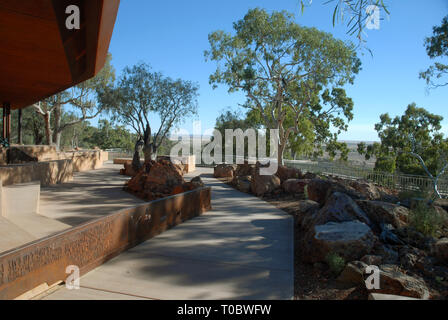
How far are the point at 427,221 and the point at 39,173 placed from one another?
13.6 meters

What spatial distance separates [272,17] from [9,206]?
60.2 feet

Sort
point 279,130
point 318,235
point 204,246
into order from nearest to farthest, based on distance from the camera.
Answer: point 318,235 < point 204,246 < point 279,130

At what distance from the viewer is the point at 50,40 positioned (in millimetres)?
6594

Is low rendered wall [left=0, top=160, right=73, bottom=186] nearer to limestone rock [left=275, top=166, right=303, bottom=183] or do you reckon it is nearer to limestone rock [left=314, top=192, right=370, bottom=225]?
limestone rock [left=314, top=192, right=370, bottom=225]

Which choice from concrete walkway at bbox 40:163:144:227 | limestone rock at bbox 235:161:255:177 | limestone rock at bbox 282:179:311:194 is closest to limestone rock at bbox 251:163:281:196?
limestone rock at bbox 282:179:311:194

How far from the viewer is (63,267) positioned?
13.4ft

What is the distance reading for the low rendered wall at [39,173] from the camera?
35.6 feet

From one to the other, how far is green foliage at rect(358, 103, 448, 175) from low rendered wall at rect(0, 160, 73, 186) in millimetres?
17879

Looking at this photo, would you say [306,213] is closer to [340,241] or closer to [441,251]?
[340,241]

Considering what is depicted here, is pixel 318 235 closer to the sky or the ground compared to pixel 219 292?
closer to the sky

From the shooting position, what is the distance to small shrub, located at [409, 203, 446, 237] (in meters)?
5.78

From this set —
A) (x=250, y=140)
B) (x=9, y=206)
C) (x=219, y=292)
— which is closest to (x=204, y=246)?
(x=219, y=292)

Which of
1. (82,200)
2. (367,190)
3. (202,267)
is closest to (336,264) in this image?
(202,267)
